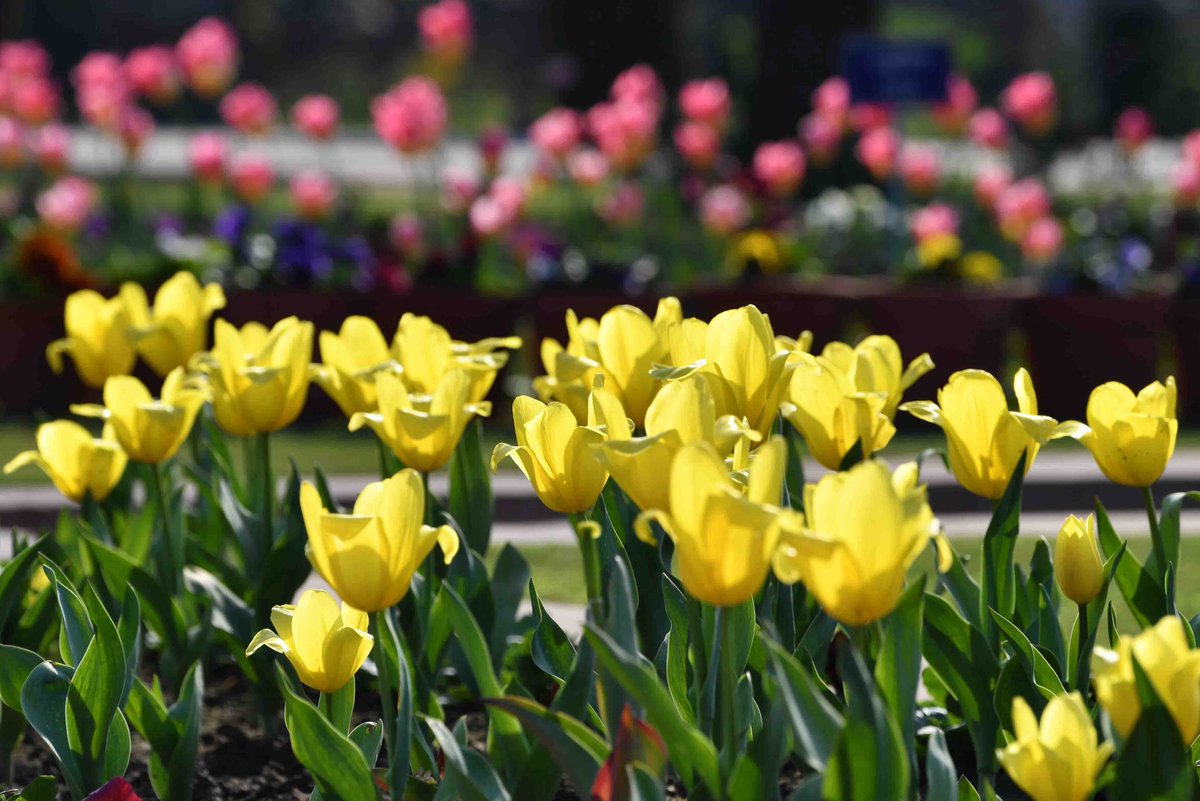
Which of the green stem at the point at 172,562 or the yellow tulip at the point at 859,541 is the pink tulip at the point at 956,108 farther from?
the yellow tulip at the point at 859,541

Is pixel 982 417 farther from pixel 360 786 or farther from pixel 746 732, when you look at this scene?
pixel 360 786

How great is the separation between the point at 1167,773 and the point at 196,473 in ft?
7.85

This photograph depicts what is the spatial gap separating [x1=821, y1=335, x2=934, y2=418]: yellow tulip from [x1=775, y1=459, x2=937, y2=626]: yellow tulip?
0.78 m

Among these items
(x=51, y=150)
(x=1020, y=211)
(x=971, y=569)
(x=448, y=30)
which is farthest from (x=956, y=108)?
(x=971, y=569)

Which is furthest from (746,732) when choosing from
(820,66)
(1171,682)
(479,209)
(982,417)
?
(820,66)

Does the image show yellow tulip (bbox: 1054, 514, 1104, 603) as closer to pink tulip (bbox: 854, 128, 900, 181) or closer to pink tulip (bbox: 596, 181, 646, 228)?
pink tulip (bbox: 596, 181, 646, 228)

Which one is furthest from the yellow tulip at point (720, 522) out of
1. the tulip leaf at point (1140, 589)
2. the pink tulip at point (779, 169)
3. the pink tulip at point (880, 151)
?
the pink tulip at point (779, 169)

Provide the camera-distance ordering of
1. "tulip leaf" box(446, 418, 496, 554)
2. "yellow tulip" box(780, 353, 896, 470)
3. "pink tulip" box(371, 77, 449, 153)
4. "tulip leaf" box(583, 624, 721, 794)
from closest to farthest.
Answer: "tulip leaf" box(583, 624, 721, 794) → "yellow tulip" box(780, 353, 896, 470) → "tulip leaf" box(446, 418, 496, 554) → "pink tulip" box(371, 77, 449, 153)

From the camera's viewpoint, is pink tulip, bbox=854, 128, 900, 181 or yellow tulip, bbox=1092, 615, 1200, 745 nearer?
yellow tulip, bbox=1092, 615, 1200, 745

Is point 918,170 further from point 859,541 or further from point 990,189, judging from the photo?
point 859,541

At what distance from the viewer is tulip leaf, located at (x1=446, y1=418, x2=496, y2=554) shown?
345 cm

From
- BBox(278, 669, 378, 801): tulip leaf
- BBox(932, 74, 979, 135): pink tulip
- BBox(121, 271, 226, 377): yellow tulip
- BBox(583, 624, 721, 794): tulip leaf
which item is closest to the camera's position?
BBox(583, 624, 721, 794): tulip leaf

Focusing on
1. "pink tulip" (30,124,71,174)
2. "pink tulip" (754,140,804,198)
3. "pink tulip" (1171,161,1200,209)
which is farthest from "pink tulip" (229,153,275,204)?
"pink tulip" (1171,161,1200,209)

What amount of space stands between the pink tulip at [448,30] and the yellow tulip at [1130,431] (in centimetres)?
841
